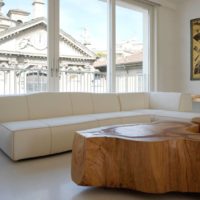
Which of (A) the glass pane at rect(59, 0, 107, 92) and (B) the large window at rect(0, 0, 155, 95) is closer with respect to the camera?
(B) the large window at rect(0, 0, 155, 95)

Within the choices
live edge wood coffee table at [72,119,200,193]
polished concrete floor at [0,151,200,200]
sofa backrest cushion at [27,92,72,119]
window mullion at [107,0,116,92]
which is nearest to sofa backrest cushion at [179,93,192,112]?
window mullion at [107,0,116,92]

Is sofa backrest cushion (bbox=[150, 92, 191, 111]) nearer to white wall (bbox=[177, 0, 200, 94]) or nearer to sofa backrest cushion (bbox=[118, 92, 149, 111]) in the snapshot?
sofa backrest cushion (bbox=[118, 92, 149, 111])

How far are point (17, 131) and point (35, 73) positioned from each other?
1.62m

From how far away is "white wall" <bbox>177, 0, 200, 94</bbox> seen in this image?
526 cm

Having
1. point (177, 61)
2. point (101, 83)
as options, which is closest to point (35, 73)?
point (101, 83)

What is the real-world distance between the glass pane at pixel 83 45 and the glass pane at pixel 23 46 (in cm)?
33

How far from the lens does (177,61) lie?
5605 mm

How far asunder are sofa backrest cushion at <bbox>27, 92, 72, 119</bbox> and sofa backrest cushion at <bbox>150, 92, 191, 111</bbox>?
5.45 ft

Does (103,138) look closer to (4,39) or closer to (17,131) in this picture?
(17,131)

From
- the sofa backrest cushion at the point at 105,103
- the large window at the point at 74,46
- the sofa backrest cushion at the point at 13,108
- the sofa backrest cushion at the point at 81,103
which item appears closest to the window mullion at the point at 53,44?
the large window at the point at 74,46

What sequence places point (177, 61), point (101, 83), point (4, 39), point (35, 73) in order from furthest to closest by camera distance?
point (177, 61), point (101, 83), point (35, 73), point (4, 39)

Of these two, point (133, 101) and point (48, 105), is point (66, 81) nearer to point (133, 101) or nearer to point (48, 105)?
point (48, 105)

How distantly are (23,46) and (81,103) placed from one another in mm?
1238

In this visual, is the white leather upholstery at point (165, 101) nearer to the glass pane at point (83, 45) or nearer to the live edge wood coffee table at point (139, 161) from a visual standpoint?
the glass pane at point (83, 45)
